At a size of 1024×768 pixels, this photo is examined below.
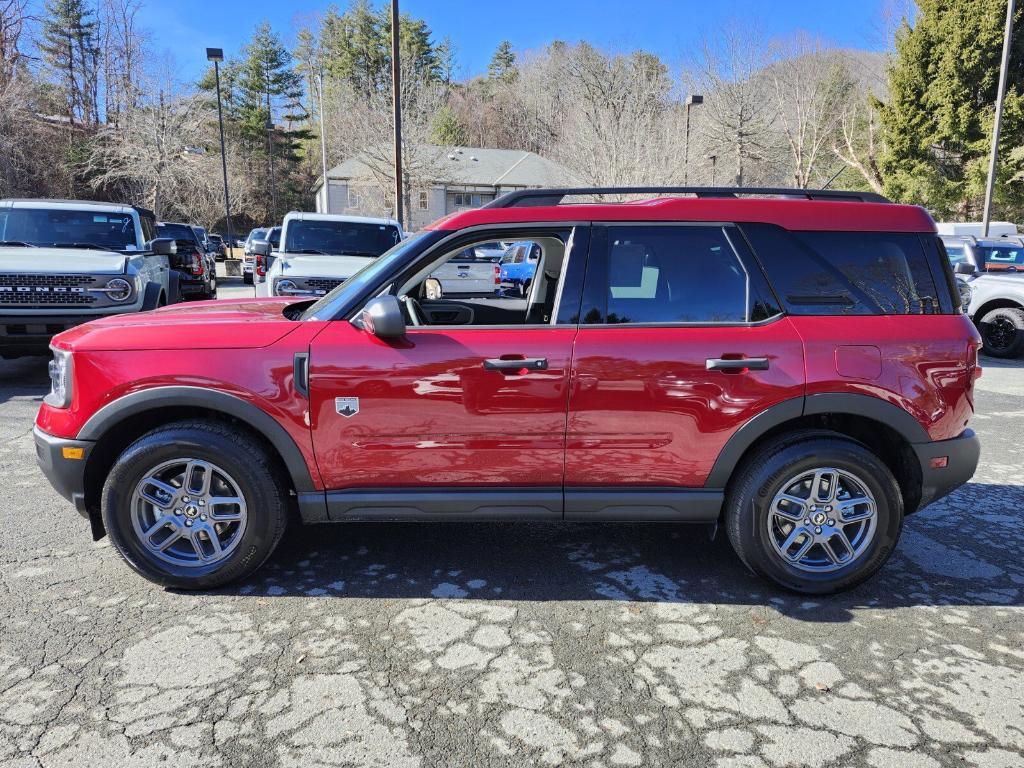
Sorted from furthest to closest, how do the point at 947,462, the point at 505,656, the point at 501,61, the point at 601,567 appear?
the point at 501,61
the point at 601,567
the point at 947,462
the point at 505,656

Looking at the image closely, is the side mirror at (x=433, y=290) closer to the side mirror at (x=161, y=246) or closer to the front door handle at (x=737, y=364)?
the front door handle at (x=737, y=364)

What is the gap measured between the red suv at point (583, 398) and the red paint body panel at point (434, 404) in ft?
0.03

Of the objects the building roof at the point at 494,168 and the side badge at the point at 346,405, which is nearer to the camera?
the side badge at the point at 346,405

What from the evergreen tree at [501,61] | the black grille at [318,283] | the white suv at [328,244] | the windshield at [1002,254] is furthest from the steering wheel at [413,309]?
the evergreen tree at [501,61]

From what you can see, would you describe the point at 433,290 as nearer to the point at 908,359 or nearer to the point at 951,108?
the point at 908,359

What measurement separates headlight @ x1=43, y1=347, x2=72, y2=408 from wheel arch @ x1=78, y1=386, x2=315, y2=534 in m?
0.19

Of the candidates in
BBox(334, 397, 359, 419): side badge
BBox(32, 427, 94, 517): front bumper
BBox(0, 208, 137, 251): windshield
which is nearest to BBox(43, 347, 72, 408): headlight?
BBox(32, 427, 94, 517): front bumper

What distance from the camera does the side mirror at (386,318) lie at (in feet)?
10.2

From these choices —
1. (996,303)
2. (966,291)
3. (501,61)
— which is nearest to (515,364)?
(966,291)

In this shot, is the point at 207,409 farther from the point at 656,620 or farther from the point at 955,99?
the point at 955,99

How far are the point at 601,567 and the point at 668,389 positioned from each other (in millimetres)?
1100

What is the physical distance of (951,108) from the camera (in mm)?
31875

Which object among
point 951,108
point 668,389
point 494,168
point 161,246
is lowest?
point 668,389

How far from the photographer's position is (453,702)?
103 inches
